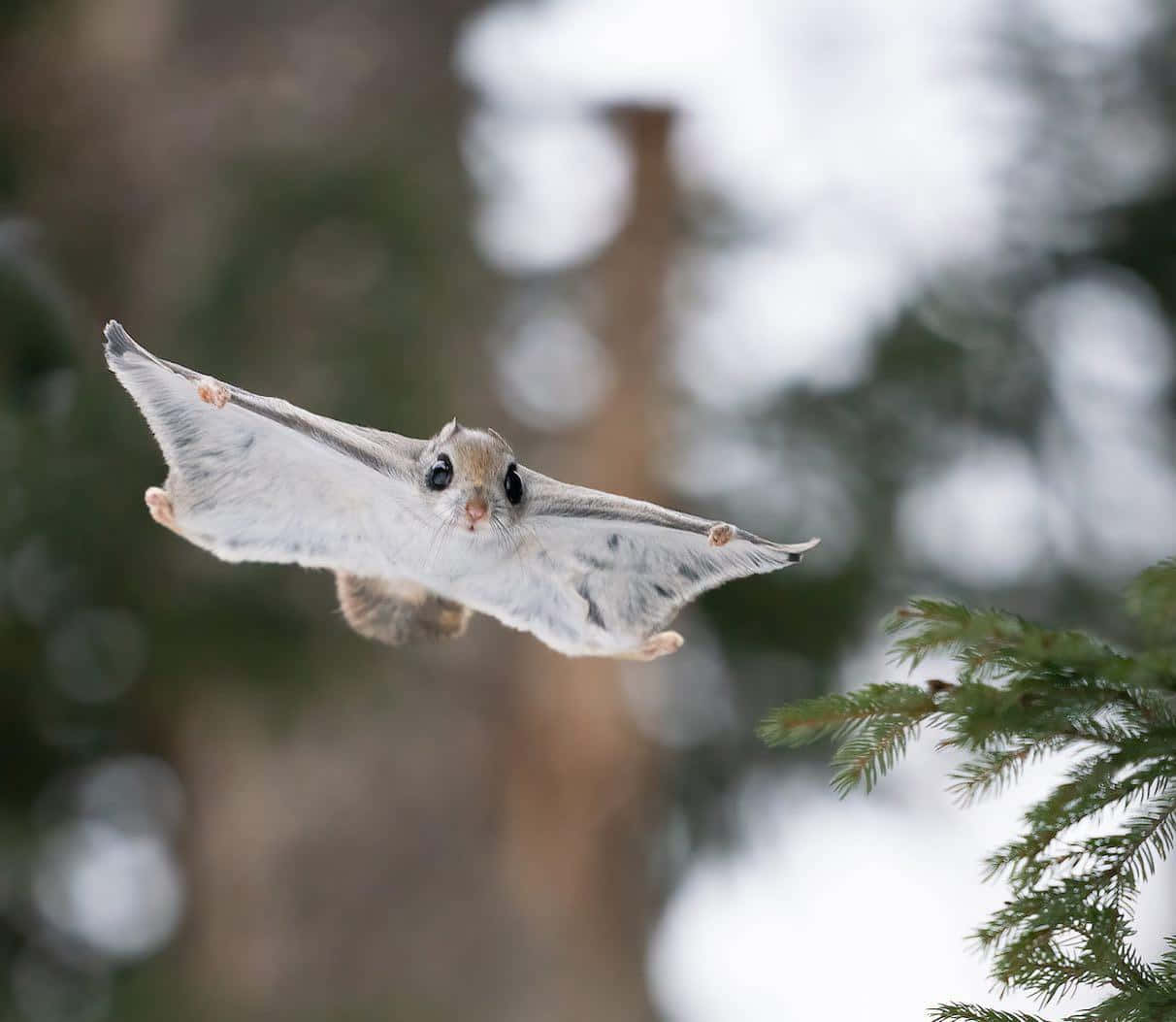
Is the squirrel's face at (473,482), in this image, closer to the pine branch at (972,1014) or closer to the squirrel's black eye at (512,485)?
the squirrel's black eye at (512,485)

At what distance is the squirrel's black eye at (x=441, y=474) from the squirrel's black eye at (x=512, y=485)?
1.8 inches

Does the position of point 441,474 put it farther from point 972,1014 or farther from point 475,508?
point 972,1014

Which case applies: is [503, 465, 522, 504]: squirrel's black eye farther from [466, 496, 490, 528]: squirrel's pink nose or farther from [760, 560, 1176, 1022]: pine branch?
[760, 560, 1176, 1022]: pine branch

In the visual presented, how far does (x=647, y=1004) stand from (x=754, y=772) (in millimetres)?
1357

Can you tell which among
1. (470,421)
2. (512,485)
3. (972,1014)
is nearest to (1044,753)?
(972,1014)

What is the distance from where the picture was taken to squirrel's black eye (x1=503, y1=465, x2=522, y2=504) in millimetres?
1119

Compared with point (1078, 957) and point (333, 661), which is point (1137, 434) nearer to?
point (333, 661)

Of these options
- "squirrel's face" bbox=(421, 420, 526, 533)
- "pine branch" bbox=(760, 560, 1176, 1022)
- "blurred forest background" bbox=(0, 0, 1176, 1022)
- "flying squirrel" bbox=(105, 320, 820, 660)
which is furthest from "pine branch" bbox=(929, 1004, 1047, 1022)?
"blurred forest background" bbox=(0, 0, 1176, 1022)

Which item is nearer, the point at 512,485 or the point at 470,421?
the point at 512,485

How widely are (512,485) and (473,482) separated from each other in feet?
0.12

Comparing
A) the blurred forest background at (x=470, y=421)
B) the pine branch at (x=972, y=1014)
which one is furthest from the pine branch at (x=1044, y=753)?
the blurred forest background at (x=470, y=421)

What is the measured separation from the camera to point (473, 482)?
→ 3.61 feet

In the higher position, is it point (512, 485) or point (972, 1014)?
point (512, 485)

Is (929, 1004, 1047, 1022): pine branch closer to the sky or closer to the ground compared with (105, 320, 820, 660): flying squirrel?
closer to the ground
